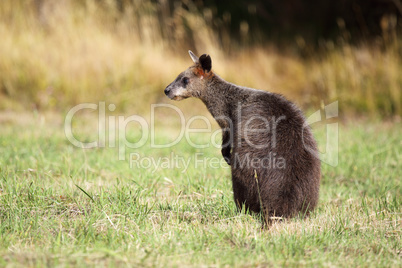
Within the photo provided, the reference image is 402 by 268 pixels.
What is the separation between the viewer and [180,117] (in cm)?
888

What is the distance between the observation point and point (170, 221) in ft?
11.7

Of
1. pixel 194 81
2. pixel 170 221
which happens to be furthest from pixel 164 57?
pixel 170 221

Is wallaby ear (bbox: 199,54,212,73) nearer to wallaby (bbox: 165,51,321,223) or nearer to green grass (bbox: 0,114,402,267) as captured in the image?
wallaby (bbox: 165,51,321,223)

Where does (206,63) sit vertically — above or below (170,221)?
above

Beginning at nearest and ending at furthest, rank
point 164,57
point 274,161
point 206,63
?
point 274,161
point 206,63
point 164,57

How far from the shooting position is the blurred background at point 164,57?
8.67m

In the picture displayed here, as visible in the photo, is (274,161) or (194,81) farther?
(194,81)

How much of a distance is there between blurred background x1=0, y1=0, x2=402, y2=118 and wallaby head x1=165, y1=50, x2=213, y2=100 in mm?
3289

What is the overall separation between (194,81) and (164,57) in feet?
17.5

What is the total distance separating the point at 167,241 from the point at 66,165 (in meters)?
2.23

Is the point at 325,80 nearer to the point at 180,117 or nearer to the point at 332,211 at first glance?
the point at 180,117

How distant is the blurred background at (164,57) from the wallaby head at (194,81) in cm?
329

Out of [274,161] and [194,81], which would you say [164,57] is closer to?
[194,81]

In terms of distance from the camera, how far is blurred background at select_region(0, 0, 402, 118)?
28.5ft
